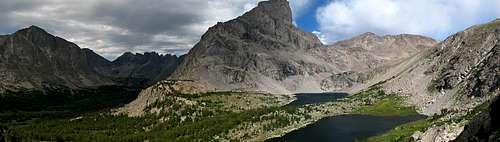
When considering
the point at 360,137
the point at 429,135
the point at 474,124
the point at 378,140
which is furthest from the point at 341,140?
the point at 474,124

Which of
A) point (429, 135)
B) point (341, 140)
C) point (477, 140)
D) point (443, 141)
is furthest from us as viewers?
point (341, 140)

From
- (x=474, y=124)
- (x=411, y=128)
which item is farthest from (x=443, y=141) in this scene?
(x=411, y=128)

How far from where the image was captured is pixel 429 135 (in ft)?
357

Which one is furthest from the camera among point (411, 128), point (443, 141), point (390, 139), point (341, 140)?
point (341, 140)

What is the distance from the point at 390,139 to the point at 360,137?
102 ft

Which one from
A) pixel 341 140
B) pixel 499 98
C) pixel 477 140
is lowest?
pixel 341 140

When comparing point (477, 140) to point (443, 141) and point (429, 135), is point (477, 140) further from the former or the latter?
point (429, 135)

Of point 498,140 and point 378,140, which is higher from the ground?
point 498,140

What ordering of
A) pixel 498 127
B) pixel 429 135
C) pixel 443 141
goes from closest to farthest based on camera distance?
pixel 498 127
pixel 443 141
pixel 429 135

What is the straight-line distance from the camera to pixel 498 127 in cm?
3972

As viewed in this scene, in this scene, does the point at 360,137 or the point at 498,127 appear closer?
the point at 498,127

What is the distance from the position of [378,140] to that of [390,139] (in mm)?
4848

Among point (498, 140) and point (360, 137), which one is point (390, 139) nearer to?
point (360, 137)

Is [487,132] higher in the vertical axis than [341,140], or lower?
higher
